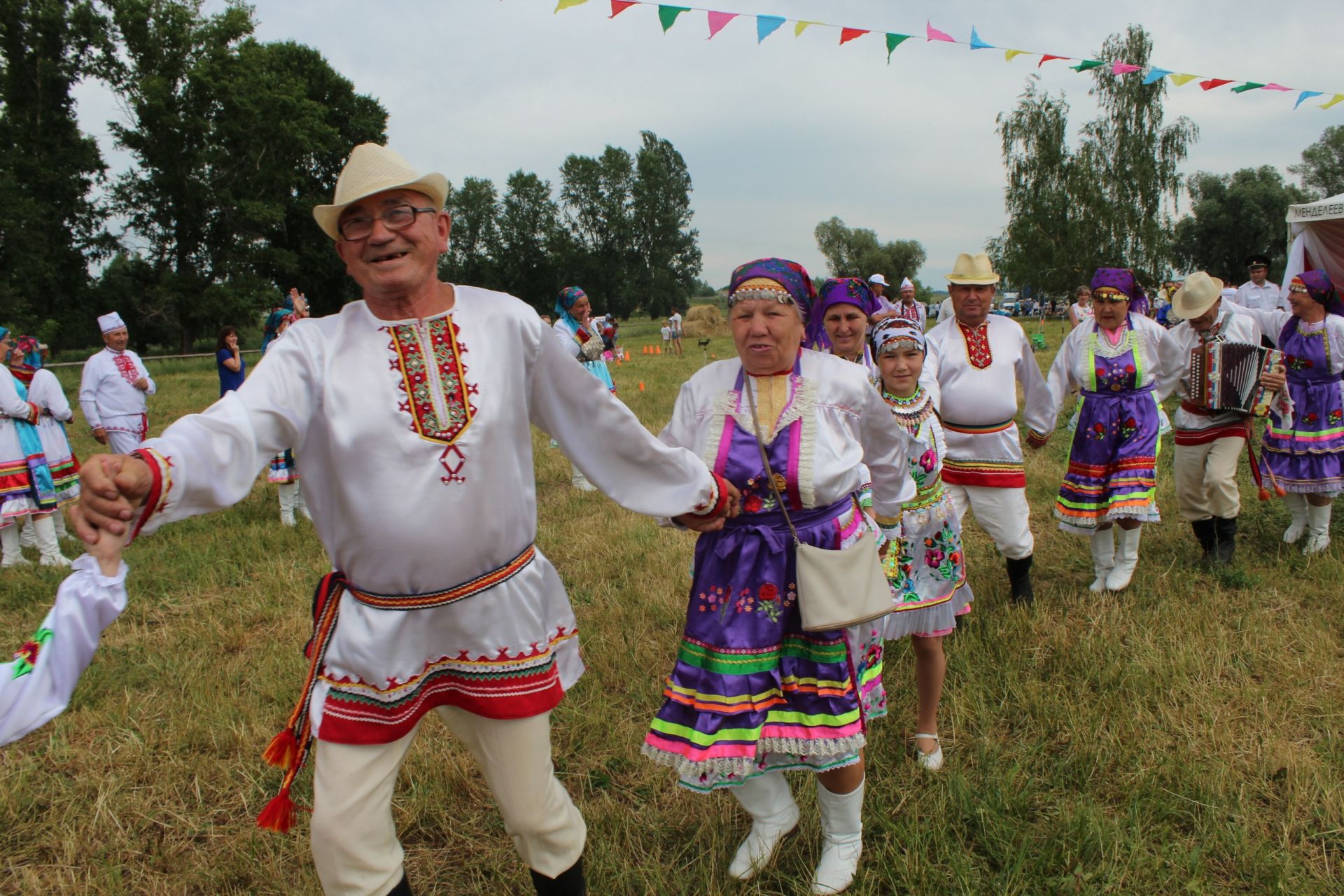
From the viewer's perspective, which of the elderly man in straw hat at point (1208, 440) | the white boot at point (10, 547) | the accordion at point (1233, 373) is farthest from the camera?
the white boot at point (10, 547)

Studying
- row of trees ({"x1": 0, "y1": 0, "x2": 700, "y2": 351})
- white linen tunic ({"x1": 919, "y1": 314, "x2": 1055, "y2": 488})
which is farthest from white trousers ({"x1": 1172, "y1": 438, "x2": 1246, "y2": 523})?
row of trees ({"x1": 0, "y1": 0, "x2": 700, "y2": 351})

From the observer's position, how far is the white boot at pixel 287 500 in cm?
817

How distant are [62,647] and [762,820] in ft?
7.26

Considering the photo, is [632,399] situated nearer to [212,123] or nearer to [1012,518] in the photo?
[1012,518]

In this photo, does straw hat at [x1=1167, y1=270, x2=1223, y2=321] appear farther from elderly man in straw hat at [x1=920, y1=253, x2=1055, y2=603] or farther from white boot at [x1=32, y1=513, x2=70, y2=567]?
white boot at [x1=32, y1=513, x2=70, y2=567]

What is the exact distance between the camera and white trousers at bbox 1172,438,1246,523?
5.82m

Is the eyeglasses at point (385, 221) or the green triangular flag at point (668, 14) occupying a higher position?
the green triangular flag at point (668, 14)

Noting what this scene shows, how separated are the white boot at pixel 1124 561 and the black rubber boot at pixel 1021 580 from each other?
1.90ft

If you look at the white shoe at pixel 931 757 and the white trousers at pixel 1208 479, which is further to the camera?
the white trousers at pixel 1208 479

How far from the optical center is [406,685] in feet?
7.59

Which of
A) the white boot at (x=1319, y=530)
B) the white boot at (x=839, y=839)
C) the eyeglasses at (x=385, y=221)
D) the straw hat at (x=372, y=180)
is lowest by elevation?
the white boot at (x=1319, y=530)

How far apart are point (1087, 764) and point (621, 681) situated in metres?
2.20

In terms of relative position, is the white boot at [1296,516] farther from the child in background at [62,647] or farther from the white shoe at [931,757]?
the child in background at [62,647]

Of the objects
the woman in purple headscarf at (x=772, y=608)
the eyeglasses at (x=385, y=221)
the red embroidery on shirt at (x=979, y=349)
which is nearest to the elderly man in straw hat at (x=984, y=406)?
the red embroidery on shirt at (x=979, y=349)
